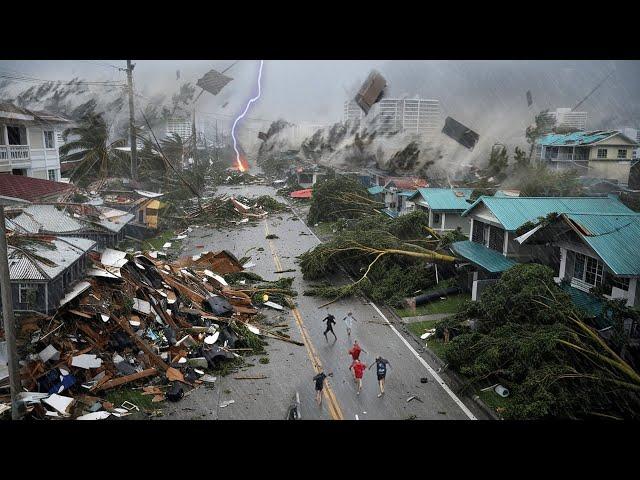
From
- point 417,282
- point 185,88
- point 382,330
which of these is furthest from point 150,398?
point 185,88

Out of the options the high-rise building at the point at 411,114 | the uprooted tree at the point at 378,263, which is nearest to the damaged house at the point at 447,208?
the uprooted tree at the point at 378,263

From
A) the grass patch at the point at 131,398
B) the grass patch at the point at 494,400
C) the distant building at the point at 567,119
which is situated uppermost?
the distant building at the point at 567,119

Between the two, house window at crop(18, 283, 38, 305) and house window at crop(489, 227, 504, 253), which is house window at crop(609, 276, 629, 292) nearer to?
house window at crop(489, 227, 504, 253)

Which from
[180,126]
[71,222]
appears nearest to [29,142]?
[71,222]

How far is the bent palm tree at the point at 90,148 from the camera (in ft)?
61.3

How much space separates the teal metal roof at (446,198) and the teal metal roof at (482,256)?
3.85m

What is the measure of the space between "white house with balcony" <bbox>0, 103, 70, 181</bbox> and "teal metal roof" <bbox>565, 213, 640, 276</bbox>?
41.8 feet

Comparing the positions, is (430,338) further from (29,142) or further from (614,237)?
(29,142)

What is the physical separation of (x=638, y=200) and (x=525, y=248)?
4.14m

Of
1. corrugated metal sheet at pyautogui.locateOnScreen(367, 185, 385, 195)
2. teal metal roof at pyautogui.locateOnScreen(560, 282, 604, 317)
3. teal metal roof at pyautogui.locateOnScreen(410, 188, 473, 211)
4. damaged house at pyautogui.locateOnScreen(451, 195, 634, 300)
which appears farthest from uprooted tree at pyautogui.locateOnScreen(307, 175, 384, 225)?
teal metal roof at pyautogui.locateOnScreen(560, 282, 604, 317)

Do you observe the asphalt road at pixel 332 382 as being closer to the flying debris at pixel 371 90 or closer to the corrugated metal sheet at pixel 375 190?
the flying debris at pixel 371 90

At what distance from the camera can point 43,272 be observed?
7945 mm

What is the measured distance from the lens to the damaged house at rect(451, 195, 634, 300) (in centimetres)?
1193

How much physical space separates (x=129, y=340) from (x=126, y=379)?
0.96 m
